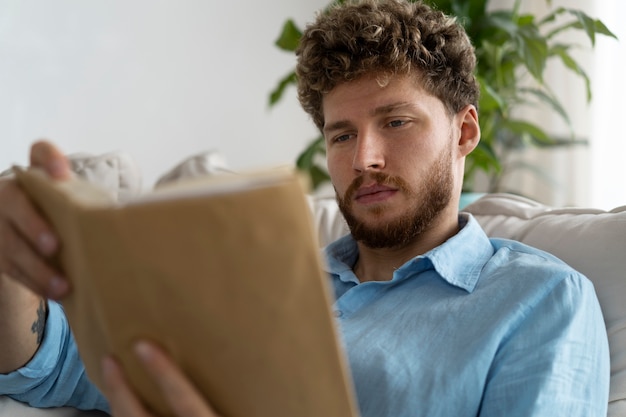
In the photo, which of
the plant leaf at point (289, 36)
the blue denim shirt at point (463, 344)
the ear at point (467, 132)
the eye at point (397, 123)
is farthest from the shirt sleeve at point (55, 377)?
the plant leaf at point (289, 36)

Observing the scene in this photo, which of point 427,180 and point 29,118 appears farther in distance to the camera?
point 29,118

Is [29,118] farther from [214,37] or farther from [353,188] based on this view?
[353,188]

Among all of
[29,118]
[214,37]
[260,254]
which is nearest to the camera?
[260,254]

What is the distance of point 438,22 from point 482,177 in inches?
61.2

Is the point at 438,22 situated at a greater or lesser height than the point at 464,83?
greater

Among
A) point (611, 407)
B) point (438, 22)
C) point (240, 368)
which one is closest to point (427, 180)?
point (438, 22)

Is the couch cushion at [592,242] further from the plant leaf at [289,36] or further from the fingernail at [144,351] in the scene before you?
the plant leaf at [289,36]

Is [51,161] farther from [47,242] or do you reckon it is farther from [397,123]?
[397,123]

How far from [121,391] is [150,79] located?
1.93 metres

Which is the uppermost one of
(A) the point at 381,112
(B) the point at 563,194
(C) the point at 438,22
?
(C) the point at 438,22

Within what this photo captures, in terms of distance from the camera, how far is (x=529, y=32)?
1788 millimetres

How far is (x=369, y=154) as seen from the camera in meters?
1.02

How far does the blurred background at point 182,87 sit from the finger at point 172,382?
167 centimetres

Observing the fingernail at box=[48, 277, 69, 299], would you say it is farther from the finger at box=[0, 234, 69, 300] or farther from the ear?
the ear
